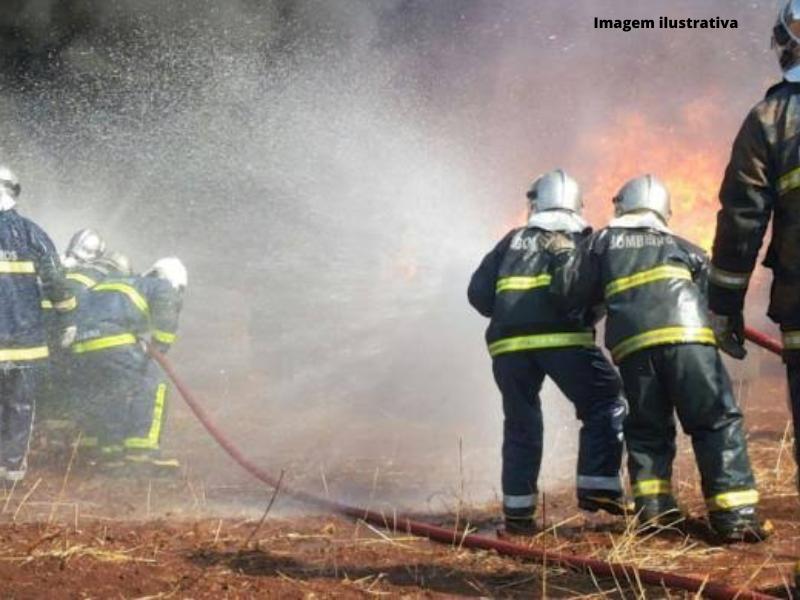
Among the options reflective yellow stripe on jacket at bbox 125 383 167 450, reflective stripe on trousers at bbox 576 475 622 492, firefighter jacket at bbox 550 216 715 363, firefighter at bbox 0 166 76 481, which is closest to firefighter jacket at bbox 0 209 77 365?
firefighter at bbox 0 166 76 481

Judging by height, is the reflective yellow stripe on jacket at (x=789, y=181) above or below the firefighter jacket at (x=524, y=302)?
above

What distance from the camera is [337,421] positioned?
10039 mm

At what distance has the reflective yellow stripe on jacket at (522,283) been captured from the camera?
5332 millimetres

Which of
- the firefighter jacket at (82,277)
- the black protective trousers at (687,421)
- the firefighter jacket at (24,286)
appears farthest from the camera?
the firefighter jacket at (82,277)

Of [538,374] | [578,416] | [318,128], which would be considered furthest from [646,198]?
[318,128]

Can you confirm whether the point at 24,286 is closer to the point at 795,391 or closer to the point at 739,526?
the point at 739,526

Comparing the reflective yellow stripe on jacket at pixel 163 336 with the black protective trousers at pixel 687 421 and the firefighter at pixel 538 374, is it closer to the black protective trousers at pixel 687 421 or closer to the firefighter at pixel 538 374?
the firefighter at pixel 538 374

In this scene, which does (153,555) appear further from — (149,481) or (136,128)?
(136,128)

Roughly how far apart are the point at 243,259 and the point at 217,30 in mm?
4475

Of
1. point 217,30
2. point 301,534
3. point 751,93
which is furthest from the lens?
point 217,30

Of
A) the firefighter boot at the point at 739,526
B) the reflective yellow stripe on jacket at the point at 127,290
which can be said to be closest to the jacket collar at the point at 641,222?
the firefighter boot at the point at 739,526

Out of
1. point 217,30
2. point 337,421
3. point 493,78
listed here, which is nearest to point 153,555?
point 337,421

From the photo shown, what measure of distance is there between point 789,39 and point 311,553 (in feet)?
9.69

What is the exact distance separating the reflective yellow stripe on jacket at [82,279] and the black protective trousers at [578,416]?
4.64 metres
